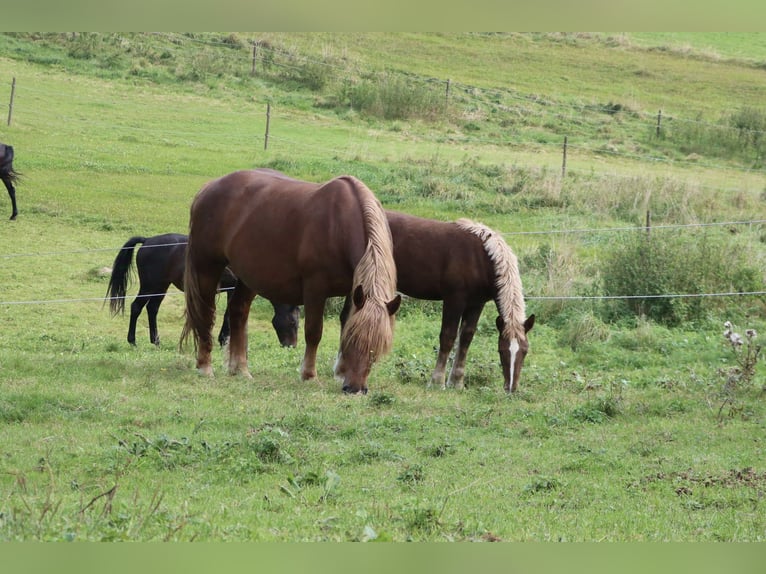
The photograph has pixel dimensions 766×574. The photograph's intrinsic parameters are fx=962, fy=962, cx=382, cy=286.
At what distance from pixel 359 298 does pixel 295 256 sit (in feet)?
4.14

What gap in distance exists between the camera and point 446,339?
11062 millimetres

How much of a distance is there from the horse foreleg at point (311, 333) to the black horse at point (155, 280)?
2527mm

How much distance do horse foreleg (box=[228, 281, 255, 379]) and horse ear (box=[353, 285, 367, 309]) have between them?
1.79 meters

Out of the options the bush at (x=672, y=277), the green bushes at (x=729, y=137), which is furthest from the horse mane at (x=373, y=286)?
the green bushes at (x=729, y=137)

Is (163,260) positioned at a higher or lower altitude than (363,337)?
lower

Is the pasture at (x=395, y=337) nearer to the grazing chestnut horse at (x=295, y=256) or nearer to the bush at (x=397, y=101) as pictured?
the bush at (x=397, y=101)

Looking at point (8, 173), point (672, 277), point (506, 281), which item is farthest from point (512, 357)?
point (8, 173)

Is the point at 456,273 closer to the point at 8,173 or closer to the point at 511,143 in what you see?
the point at 8,173

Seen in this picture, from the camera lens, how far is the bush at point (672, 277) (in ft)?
45.5

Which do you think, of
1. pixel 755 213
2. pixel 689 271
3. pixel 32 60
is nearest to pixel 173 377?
pixel 689 271

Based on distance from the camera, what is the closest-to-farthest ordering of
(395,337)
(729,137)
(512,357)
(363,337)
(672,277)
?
(363,337)
(512,357)
(395,337)
(672,277)
(729,137)

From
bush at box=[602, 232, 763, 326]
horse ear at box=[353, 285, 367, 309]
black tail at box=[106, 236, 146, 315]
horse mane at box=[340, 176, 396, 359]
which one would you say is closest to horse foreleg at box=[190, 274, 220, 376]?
horse mane at box=[340, 176, 396, 359]

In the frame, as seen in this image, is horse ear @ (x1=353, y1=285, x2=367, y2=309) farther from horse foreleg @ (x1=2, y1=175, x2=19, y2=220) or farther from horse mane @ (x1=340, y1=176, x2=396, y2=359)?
horse foreleg @ (x1=2, y1=175, x2=19, y2=220)

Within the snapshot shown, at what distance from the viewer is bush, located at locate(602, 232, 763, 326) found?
1387 cm
